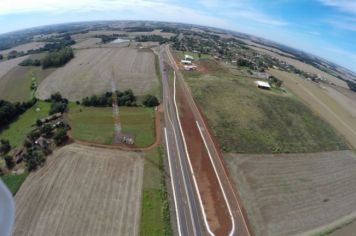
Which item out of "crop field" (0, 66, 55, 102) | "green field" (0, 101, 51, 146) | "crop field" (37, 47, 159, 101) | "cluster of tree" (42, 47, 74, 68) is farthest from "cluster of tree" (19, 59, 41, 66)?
"green field" (0, 101, 51, 146)

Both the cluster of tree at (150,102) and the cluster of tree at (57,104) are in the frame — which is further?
the cluster of tree at (150,102)

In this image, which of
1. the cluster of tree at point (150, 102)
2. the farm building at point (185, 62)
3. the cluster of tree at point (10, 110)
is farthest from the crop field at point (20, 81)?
the farm building at point (185, 62)

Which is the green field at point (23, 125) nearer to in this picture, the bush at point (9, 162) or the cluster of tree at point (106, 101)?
the bush at point (9, 162)

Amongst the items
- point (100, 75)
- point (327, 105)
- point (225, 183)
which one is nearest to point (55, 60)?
point (100, 75)

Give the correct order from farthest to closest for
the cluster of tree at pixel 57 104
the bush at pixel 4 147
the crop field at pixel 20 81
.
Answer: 1. the crop field at pixel 20 81
2. the cluster of tree at pixel 57 104
3. the bush at pixel 4 147

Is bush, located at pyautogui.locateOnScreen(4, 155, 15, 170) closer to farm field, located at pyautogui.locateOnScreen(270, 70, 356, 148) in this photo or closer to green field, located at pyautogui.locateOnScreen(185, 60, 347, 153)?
green field, located at pyautogui.locateOnScreen(185, 60, 347, 153)
